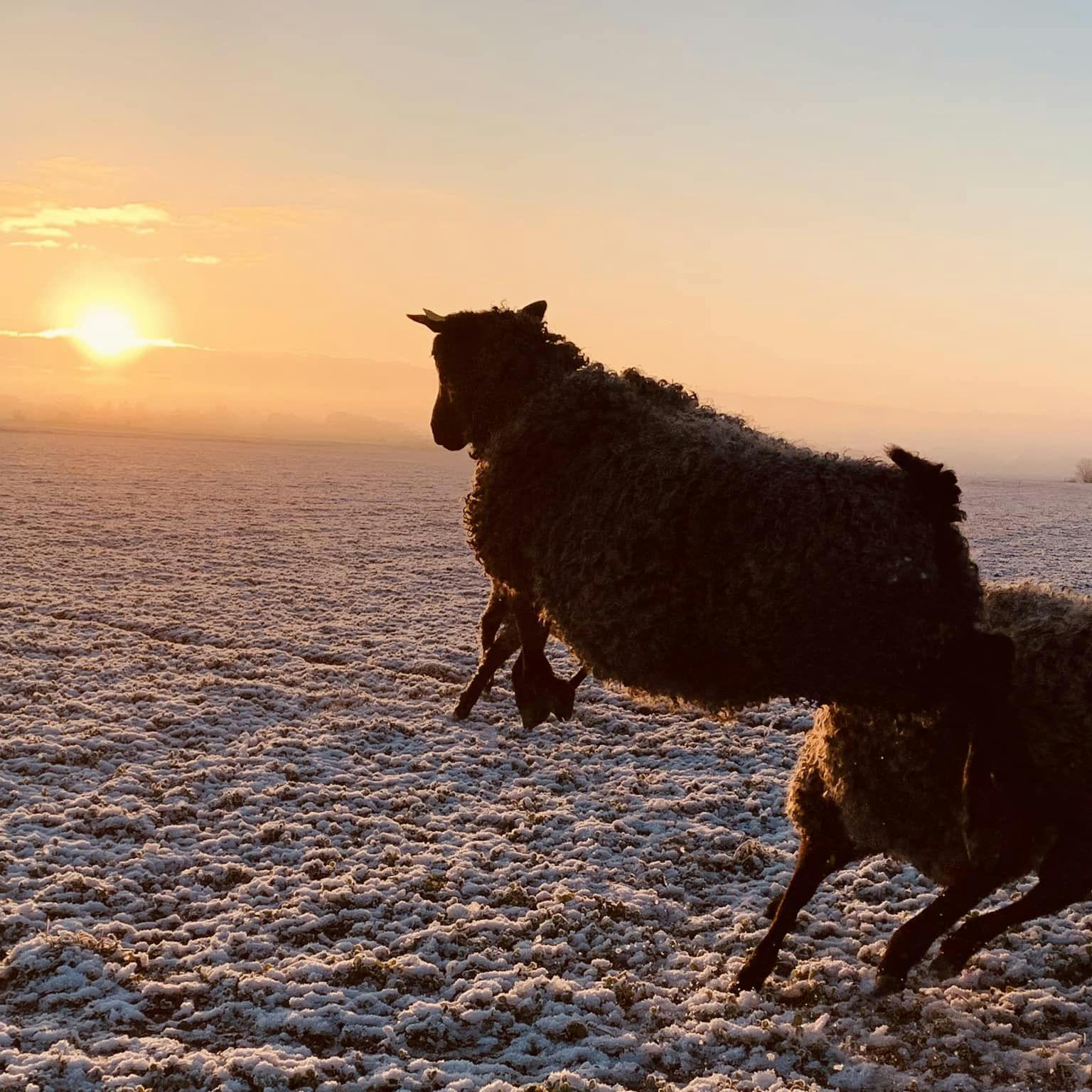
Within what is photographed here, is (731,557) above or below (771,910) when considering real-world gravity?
above

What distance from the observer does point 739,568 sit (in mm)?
3348

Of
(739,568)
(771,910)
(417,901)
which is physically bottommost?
(417,901)

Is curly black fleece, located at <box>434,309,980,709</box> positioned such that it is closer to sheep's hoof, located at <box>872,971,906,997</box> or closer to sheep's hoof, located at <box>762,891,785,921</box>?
sheep's hoof, located at <box>872,971,906,997</box>

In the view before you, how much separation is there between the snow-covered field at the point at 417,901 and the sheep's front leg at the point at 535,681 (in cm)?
173

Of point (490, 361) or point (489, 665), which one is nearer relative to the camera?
point (490, 361)

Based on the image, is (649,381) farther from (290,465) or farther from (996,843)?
(290,465)

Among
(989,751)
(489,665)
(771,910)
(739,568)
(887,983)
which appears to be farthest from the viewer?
(489,665)

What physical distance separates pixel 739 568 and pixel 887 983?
2.73 metres

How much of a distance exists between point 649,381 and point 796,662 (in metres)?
1.65

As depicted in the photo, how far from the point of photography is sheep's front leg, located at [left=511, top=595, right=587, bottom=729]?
429 centimetres

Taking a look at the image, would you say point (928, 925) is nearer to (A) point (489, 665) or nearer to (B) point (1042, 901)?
(B) point (1042, 901)

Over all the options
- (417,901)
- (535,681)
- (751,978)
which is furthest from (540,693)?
(417,901)

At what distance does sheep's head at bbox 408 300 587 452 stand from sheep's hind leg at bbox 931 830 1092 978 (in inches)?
132

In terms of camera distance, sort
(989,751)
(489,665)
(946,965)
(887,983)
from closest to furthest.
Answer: (989,751), (946,965), (887,983), (489,665)
